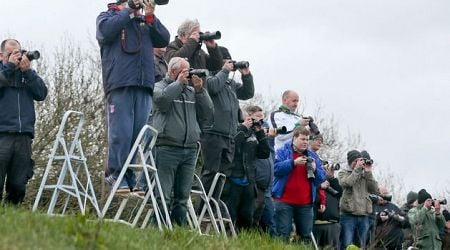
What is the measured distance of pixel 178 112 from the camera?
1066cm

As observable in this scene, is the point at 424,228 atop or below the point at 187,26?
below

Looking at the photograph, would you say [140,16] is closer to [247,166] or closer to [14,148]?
[14,148]

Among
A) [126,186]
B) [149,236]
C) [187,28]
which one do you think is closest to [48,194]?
[187,28]

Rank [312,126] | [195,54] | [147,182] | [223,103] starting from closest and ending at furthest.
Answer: [147,182], [195,54], [223,103], [312,126]

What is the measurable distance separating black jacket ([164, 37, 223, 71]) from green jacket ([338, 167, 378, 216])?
3.99m

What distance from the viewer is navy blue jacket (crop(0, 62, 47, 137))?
10281mm

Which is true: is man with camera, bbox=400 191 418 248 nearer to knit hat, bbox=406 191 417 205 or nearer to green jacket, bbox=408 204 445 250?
knit hat, bbox=406 191 417 205

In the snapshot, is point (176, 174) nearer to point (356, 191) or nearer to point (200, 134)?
point (200, 134)

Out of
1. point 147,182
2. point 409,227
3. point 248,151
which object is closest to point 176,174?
point 147,182

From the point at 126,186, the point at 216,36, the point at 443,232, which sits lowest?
the point at 443,232

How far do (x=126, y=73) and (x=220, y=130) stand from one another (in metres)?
2.04

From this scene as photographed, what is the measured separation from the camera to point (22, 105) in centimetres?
1041

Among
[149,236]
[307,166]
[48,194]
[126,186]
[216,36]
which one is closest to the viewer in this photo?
[149,236]

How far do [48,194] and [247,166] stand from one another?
6.18m
